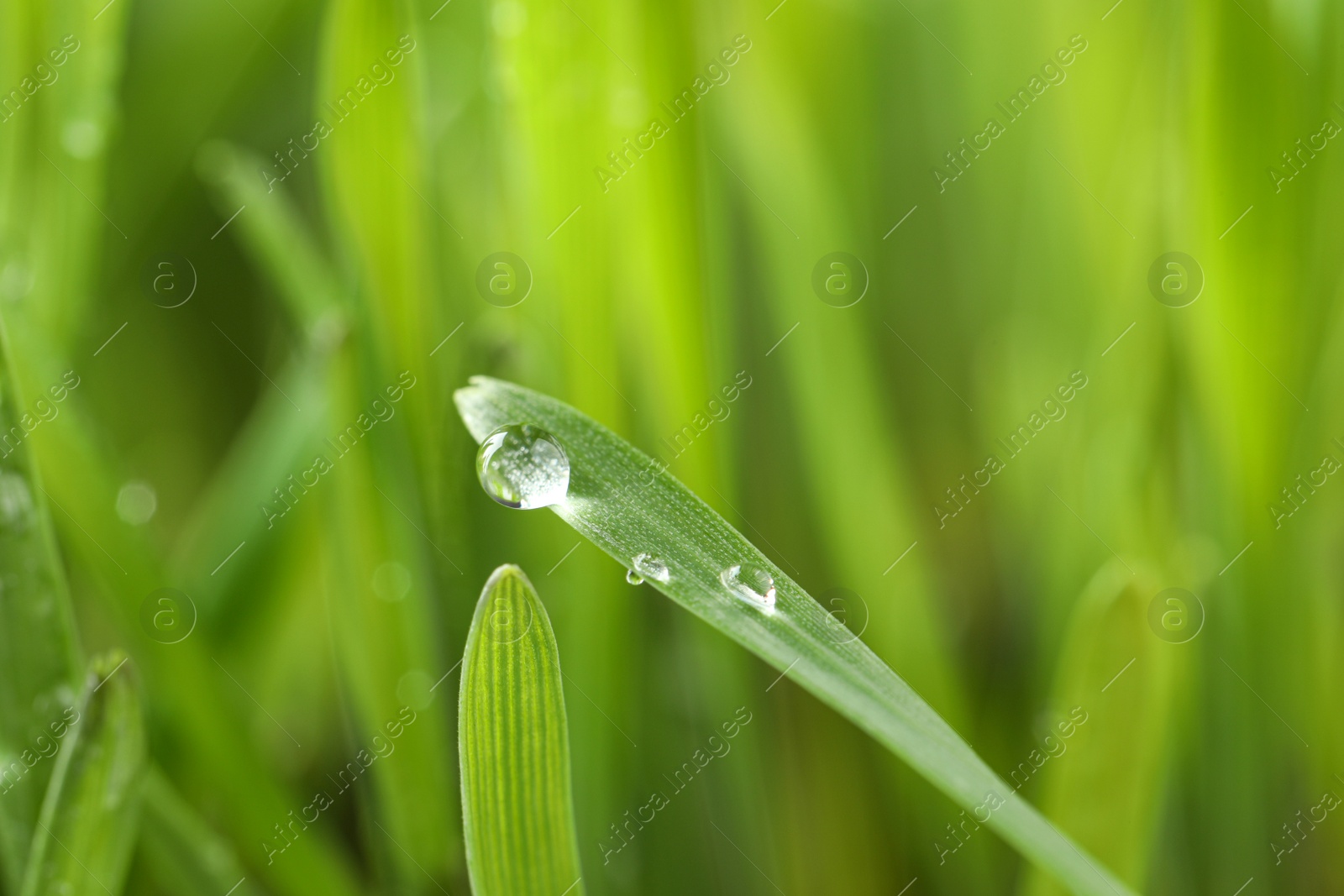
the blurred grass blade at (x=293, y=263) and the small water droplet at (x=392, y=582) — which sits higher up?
the blurred grass blade at (x=293, y=263)

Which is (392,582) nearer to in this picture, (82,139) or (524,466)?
(524,466)

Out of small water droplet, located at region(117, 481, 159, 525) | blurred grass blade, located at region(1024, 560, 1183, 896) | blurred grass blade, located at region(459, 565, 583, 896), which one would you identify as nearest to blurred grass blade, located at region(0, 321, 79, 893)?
small water droplet, located at region(117, 481, 159, 525)

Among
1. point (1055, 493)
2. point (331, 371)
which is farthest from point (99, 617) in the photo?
point (1055, 493)

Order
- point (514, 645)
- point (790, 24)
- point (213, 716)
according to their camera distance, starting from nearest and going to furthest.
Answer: point (514, 645), point (213, 716), point (790, 24)

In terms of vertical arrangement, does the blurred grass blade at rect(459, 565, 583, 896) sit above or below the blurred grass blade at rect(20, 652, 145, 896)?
below

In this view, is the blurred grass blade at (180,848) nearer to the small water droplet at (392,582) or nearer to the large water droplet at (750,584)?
the small water droplet at (392,582)

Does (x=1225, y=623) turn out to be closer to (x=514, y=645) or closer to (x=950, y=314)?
(x=950, y=314)

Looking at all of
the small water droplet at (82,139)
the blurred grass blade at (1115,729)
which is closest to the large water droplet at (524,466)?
the blurred grass blade at (1115,729)

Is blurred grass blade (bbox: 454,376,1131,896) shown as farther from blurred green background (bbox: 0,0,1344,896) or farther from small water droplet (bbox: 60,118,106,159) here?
small water droplet (bbox: 60,118,106,159)
